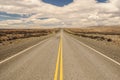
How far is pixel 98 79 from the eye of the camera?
7.06m

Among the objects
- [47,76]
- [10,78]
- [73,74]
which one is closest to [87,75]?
[73,74]

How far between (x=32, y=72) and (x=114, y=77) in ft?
12.3

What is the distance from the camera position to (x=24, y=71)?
839cm

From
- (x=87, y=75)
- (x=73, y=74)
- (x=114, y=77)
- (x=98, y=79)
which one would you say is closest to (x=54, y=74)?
(x=73, y=74)

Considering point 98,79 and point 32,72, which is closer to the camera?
point 98,79

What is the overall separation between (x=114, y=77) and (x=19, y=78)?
13.2 ft

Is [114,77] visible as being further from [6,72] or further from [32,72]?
[6,72]

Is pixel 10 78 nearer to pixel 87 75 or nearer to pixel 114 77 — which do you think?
pixel 87 75

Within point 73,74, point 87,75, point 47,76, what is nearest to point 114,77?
point 87,75

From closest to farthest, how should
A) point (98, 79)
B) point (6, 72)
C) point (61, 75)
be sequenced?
1. point (98, 79)
2. point (61, 75)
3. point (6, 72)

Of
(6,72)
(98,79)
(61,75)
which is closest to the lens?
(98,79)

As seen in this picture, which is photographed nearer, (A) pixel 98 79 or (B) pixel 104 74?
(A) pixel 98 79

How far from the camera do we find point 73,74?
25.6 ft

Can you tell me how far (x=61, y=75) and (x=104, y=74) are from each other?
6.49 ft
